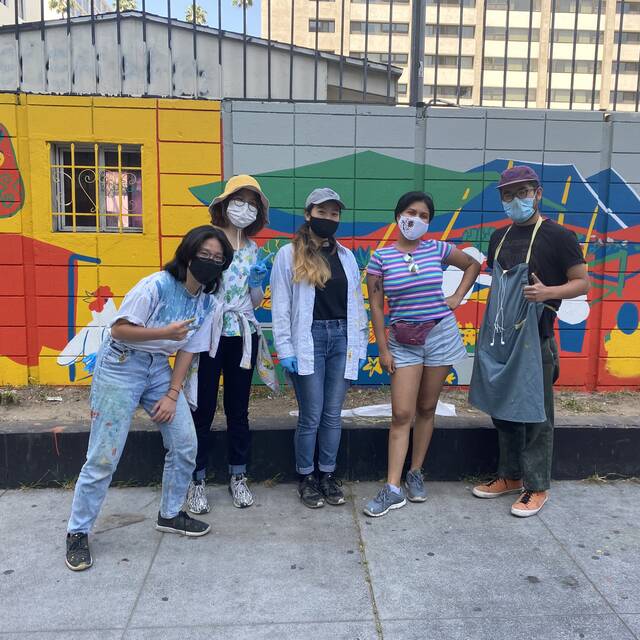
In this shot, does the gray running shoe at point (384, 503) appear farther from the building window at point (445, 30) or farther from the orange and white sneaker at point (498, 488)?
the building window at point (445, 30)

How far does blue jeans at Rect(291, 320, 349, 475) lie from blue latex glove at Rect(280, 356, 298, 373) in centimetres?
9

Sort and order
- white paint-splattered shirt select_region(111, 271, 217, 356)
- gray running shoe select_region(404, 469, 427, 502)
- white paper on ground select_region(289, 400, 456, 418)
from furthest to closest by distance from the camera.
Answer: white paper on ground select_region(289, 400, 456, 418) → gray running shoe select_region(404, 469, 427, 502) → white paint-splattered shirt select_region(111, 271, 217, 356)

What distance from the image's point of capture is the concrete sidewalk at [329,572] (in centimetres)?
250

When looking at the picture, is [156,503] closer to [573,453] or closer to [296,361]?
[296,361]

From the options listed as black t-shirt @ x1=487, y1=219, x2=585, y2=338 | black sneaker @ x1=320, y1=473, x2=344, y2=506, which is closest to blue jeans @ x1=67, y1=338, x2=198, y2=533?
black sneaker @ x1=320, y1=473, x2=344, y2=506

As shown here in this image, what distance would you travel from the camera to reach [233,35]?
215 inches

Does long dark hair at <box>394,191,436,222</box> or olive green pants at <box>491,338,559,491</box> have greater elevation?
long dark hair at <box>394,191,436,222</box>

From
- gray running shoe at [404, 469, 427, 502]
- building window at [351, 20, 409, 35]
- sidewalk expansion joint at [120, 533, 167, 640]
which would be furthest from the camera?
building window at [351, 20, 409, 35]

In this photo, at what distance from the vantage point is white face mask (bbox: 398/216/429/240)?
3.46 m

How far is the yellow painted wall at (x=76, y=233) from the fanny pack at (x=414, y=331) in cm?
232

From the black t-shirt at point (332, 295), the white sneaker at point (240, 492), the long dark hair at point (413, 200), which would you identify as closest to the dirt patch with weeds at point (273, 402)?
the white sneaker at point (240, 492)

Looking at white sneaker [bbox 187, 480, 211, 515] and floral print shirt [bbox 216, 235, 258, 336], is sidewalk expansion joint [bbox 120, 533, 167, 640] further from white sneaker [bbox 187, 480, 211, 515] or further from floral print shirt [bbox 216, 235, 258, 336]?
floral print shirt [bbox 216, 235, 258, 336]

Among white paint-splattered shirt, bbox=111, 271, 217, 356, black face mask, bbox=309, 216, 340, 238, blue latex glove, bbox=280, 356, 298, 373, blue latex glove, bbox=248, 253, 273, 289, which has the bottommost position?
blue latex glove, bbox=280, 356, 298, 373

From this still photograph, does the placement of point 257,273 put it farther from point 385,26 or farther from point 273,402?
point 385,26
